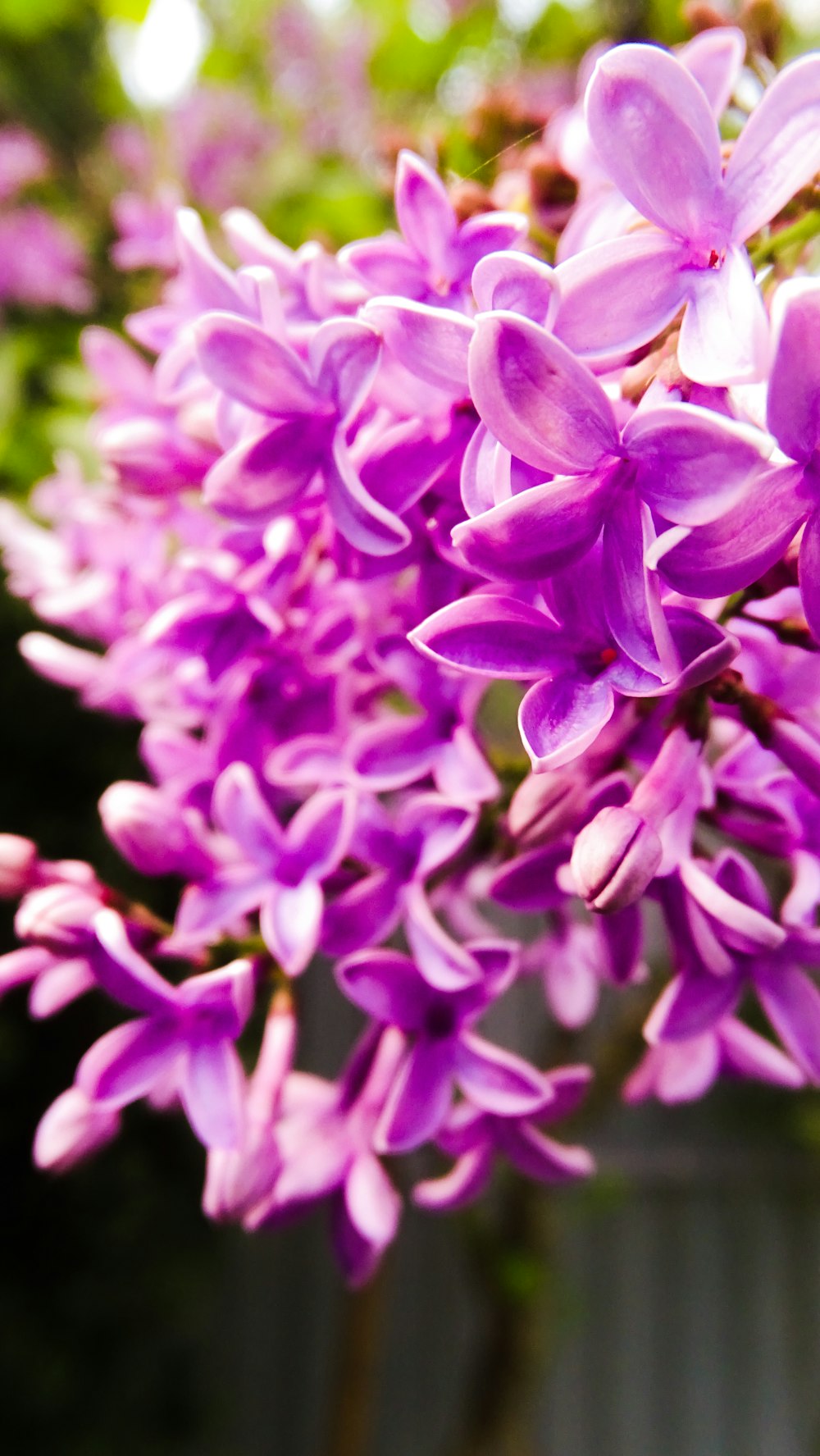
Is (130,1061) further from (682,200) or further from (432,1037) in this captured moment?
(682,200)

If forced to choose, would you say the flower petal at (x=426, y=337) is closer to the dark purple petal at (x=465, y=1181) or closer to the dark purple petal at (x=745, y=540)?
the dark purple petal at (x=745, y=540)

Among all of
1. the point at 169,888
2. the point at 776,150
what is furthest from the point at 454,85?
the point at 776,150

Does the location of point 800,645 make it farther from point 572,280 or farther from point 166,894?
point 166,894

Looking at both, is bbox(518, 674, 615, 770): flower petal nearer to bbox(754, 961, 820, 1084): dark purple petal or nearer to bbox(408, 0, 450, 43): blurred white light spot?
bbox(754, 961, 820, 1084): dark purple petal

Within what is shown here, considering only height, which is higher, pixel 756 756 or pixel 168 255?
pixel 168 255

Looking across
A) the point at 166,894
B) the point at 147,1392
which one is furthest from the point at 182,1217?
the point at 166,894

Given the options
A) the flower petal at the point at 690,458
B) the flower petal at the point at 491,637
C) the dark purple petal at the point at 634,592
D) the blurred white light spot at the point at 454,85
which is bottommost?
the flower petal at the point at 491,637

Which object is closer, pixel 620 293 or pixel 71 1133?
pixel 620 293

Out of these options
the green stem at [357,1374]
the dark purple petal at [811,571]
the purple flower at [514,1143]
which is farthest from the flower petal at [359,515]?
the green stem at [357,1374]
